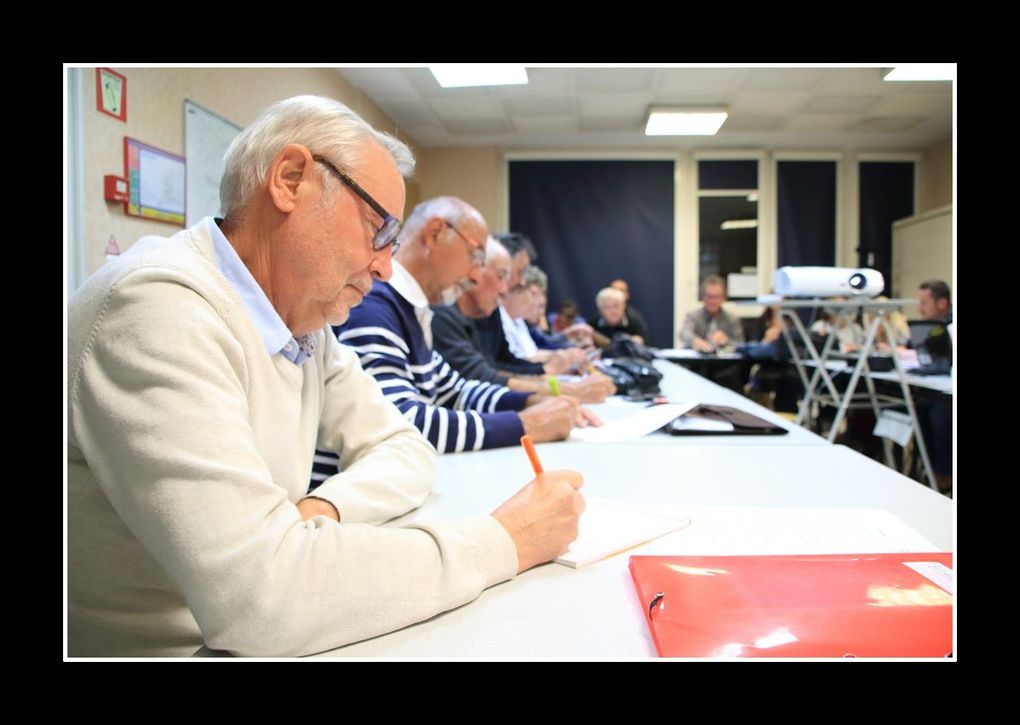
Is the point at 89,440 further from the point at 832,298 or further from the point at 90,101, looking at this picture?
the point at 832,298

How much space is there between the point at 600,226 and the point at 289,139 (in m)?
6.90

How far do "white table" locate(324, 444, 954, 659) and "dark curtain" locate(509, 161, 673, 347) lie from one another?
618cm

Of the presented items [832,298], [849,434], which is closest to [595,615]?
[832,298]

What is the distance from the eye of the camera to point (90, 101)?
2441 millimetres

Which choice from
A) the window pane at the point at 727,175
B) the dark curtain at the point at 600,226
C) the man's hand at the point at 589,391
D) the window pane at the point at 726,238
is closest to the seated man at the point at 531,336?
the man's hand at the point at 589,391

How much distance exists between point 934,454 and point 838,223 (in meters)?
4.62

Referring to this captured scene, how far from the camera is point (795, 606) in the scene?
613 millimetres

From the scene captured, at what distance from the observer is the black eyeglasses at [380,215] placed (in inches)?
30.9

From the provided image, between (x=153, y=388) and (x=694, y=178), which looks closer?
(x=153, y=388)

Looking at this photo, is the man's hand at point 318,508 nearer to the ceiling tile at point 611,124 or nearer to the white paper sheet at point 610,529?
the white paper sheet at point 610,529

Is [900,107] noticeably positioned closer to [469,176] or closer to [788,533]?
[469,176]

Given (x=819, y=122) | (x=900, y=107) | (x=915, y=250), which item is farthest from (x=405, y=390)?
(x=915, y=250)

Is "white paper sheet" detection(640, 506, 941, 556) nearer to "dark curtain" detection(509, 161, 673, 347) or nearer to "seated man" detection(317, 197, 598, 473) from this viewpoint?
"seated man" detection(317, 197, 598, 473)

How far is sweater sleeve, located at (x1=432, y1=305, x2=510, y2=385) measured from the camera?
93.1 inches
